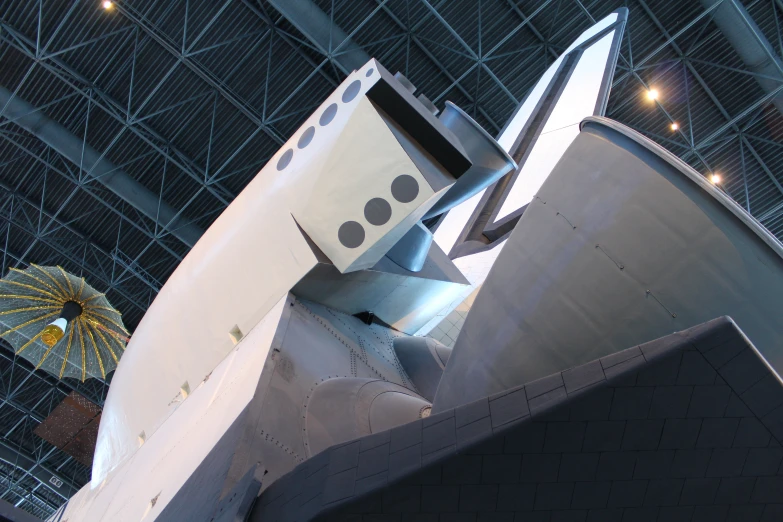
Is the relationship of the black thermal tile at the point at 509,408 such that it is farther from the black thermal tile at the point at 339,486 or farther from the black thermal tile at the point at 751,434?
the black thermal tile at the point at 751,434

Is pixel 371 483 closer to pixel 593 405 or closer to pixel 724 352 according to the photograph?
pixel 593 405

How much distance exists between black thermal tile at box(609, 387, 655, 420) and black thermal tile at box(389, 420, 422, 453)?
804 mm

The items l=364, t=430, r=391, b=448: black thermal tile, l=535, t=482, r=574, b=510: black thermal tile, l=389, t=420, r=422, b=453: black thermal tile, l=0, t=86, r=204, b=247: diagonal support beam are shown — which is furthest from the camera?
l=0, t=86, r=204, b=247: diagonal support beam

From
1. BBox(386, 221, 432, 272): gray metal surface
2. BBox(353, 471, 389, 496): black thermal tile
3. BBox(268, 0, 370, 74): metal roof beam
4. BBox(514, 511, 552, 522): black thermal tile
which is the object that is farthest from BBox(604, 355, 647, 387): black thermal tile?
BBox(268, 0, 370, 74): metal roof beam

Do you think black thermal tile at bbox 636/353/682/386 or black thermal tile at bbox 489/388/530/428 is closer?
black thermal tile at bbox 636/353/682/386

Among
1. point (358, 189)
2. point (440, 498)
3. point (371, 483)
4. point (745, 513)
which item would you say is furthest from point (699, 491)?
point (358, 189)

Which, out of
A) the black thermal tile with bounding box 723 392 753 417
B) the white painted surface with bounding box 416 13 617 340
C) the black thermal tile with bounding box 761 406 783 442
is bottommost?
the black thermal tile with bounding box 761 406 783 442

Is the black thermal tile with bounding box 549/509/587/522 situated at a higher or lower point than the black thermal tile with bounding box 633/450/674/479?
lower

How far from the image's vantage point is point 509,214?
791 cm

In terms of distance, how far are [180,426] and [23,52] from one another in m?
12.9

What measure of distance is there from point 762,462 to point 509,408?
40.7 inches

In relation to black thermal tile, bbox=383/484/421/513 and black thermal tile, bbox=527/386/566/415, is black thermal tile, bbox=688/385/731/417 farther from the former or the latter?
black thermal tile, bbox=383/484/421/513

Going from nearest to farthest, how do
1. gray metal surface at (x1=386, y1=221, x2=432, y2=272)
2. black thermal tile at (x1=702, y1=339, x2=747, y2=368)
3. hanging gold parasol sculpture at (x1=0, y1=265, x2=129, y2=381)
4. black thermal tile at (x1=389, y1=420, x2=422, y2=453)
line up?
black thermal tile at (x1=702, y1=339, x2=747, y2=368), black thermal tile at (x1=389, y1=420, x2=422, y2=453), gray metal surface at (x1=386, y1=221, x2=432, y2=272), hanging gold parasol sculpture at (x1=0, y1=265, x2=129, y2=381)

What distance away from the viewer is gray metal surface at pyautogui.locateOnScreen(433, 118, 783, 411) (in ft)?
8.86
